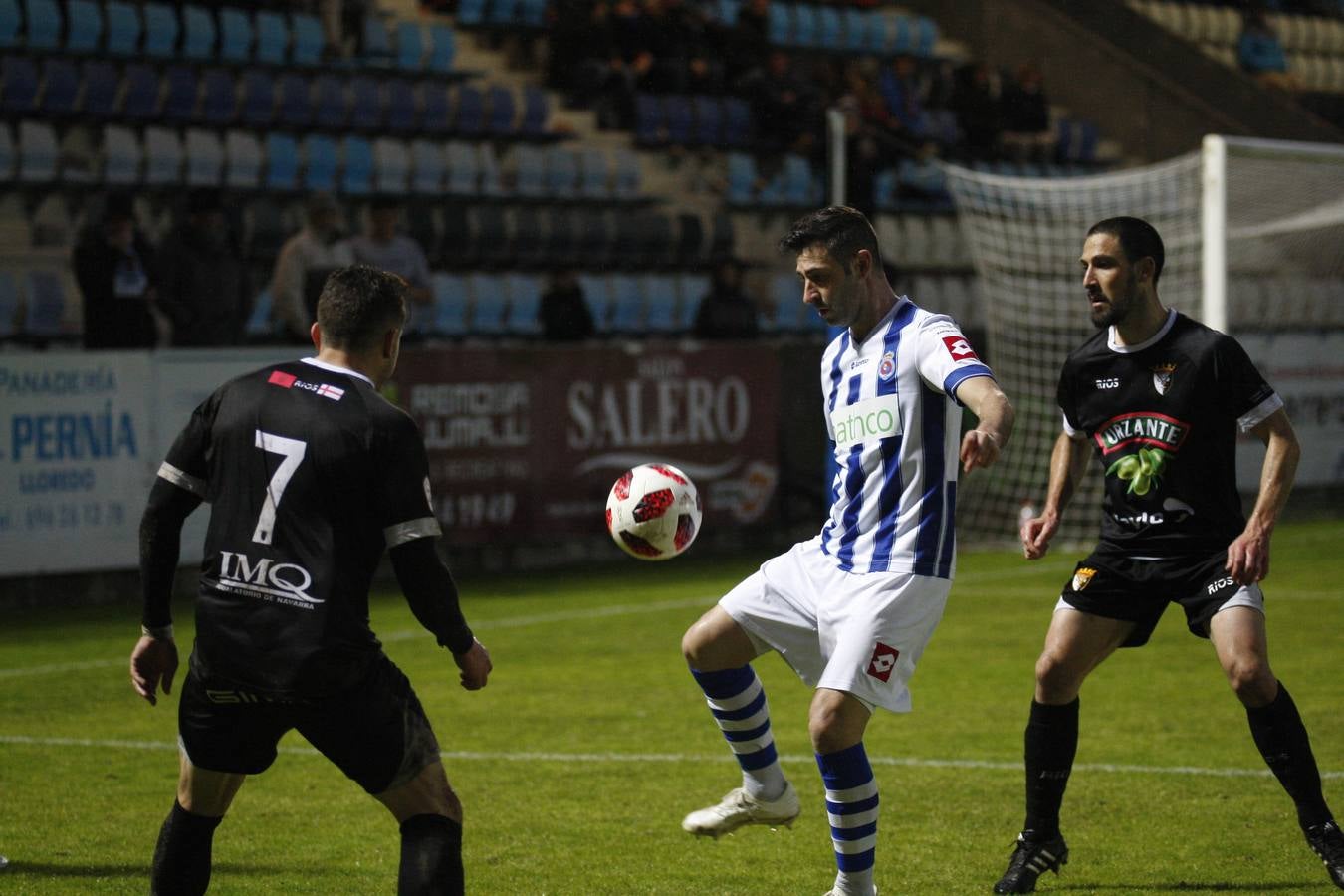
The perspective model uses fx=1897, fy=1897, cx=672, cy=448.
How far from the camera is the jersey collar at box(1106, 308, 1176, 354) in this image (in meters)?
6.02

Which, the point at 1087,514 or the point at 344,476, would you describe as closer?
the point at 344,476

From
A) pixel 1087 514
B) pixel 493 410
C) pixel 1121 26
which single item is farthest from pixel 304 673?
pixel 1121 26

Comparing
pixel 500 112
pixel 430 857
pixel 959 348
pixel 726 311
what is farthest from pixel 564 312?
pixel 430 857

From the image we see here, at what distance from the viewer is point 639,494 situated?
5.89 metres

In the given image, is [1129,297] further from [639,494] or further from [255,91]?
[255,91]

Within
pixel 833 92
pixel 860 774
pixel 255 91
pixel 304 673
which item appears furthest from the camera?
pixel 833 92

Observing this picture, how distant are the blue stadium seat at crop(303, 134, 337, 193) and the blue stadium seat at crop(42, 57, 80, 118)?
2336mm

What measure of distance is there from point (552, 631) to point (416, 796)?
25.2ft

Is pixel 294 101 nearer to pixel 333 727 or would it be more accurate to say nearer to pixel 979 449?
pixel 979 449

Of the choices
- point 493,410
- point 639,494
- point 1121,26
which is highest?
point 1121,26

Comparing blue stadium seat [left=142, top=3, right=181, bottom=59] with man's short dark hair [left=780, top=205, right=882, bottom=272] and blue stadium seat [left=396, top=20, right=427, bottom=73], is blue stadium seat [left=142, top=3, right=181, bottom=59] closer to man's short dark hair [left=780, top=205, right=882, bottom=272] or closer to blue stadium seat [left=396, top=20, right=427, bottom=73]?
blue stadium seat [left=396, top=20, right=427, bottom=73]

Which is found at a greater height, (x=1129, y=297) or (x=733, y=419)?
(x=1129, y=297)

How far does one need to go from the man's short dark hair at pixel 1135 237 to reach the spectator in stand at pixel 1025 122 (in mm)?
18440

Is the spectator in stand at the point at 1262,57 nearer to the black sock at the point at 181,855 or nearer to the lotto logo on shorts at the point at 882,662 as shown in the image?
the lotto logo on shorts at the point at 882,662
